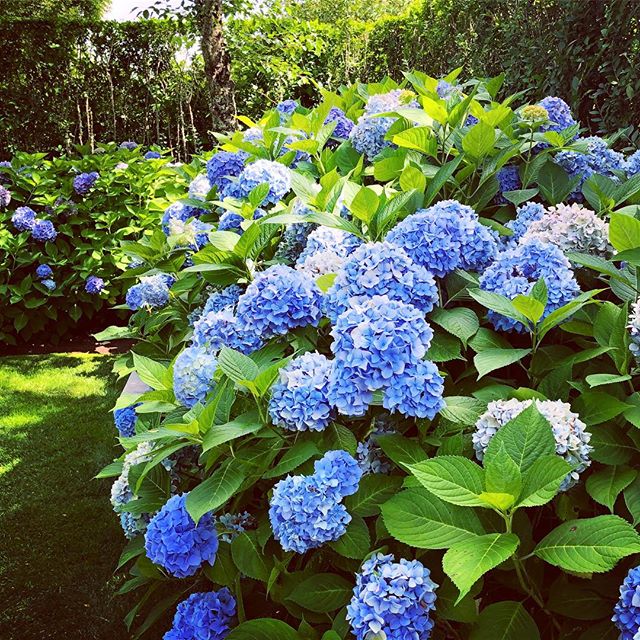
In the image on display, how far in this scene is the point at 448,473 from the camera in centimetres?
110

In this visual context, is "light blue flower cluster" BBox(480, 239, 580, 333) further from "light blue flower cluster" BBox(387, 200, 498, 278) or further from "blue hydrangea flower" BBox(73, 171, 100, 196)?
"blue hydrangea flower" BBox(73, 171, 100, 196)

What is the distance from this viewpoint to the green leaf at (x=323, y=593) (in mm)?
1264

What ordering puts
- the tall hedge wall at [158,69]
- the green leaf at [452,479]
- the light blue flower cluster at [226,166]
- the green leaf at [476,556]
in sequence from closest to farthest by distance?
the green leaf at [476,556]
the green leaf at [452,479]
the light blue flower cluster at [226,166]
the tall hedge wall at [158,69]

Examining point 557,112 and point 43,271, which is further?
point 43,271

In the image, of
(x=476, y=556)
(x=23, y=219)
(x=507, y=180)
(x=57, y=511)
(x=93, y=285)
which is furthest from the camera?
(x=93, y=285)

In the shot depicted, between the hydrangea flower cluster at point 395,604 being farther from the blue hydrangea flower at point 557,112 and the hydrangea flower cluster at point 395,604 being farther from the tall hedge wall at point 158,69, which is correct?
the tall hedge wall at point 158,69

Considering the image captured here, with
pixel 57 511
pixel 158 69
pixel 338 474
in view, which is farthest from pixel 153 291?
pixel 158 69

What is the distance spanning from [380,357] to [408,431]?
0.33 m

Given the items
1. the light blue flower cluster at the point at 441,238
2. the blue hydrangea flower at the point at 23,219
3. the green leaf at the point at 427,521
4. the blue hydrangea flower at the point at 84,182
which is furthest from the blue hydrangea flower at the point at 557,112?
the blue hydrangea flower at the point at 23,219

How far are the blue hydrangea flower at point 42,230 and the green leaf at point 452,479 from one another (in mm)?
6549

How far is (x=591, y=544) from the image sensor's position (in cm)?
103

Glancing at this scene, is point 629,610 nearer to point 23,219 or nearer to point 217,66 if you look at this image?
point 217,66

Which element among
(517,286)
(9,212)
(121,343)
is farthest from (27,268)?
(517,286)

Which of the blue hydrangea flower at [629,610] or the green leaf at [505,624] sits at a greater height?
the blue hydrangea flower at [629,610]
